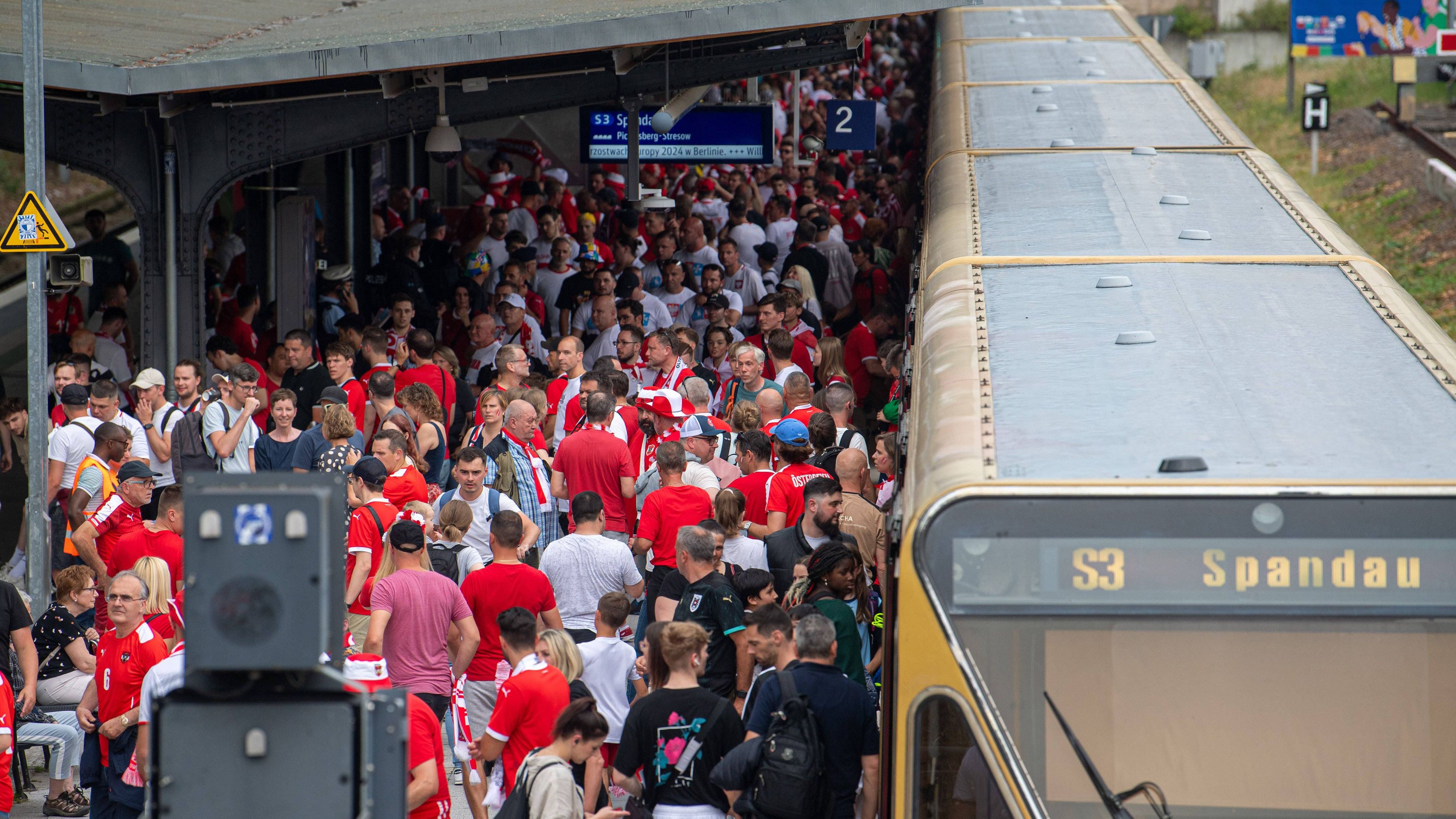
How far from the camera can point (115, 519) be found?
9.27 meters

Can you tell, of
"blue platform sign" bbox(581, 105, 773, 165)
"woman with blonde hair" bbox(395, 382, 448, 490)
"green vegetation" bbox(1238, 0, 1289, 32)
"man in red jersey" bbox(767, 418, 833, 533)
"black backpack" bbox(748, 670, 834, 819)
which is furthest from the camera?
"green vegetation" bbox(1238, 0, 1289, 32)

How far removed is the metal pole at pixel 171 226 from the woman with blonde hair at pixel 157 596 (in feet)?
14.1

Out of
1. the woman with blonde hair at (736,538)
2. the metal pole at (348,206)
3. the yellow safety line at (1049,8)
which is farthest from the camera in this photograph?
the yellow safety line at (1049,8)

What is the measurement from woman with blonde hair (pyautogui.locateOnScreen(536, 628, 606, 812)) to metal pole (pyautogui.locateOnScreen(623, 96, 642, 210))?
759 cm

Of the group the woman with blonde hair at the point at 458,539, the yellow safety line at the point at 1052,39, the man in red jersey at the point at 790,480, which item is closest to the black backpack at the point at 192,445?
the woman with blonde hair at the point at 458,539

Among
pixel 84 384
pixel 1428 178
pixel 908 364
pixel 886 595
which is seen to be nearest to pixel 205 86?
pixel 84 384

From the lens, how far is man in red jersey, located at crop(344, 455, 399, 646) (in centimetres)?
818

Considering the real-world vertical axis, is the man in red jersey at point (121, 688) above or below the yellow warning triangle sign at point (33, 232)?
below

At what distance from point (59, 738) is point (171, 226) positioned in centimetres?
448

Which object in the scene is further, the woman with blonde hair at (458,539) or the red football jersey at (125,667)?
the woman with blonde hair at (458,539)

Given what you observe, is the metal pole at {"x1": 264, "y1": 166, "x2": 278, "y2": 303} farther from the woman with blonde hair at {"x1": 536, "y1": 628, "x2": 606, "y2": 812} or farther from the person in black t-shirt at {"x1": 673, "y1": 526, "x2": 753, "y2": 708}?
the woman with blonde hair at {"x1": 536, "y1": 628, "x2": 606, "y2": 812}

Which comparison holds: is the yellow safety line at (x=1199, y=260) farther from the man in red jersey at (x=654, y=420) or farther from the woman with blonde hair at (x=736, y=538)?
the man in red jersey at (x=654, y=420)

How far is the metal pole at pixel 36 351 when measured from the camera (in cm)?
966

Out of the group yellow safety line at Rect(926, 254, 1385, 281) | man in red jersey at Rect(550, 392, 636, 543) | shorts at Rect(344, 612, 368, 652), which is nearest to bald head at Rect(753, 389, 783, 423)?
man in red jersey at Rect(550, 392, 636, 543)
